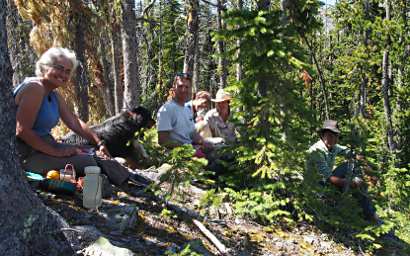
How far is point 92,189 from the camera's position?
4055 millimetres

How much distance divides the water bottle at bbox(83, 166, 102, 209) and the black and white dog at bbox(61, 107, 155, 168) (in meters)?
2.28

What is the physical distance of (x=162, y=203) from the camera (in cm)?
477

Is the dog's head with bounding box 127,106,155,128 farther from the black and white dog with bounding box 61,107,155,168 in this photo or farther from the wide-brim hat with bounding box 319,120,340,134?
the wide-brim hat with bounding box 319,120,340,134

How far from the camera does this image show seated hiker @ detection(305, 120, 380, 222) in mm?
5648

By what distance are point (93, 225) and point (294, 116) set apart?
263 centimetres

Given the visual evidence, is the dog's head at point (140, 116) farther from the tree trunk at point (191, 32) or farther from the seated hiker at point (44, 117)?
the tree trunk at point (191, 32)

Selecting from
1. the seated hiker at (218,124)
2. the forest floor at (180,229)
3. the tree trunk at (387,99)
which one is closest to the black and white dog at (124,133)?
the seated hiker at (218,124)

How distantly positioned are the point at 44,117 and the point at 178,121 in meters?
2.03

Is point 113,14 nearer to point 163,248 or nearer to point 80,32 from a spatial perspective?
point 80,32

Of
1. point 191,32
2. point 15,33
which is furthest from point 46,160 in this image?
point 15,33

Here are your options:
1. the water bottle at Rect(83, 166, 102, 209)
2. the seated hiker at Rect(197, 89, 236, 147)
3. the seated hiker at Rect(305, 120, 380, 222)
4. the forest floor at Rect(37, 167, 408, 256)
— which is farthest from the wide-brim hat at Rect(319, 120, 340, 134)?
the water bottle at Rect(83, 166, 102, 209)

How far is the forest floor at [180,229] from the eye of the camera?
12.6 feet

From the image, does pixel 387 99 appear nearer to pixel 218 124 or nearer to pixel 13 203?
pixel 218 124

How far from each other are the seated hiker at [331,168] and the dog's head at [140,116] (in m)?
2.26
